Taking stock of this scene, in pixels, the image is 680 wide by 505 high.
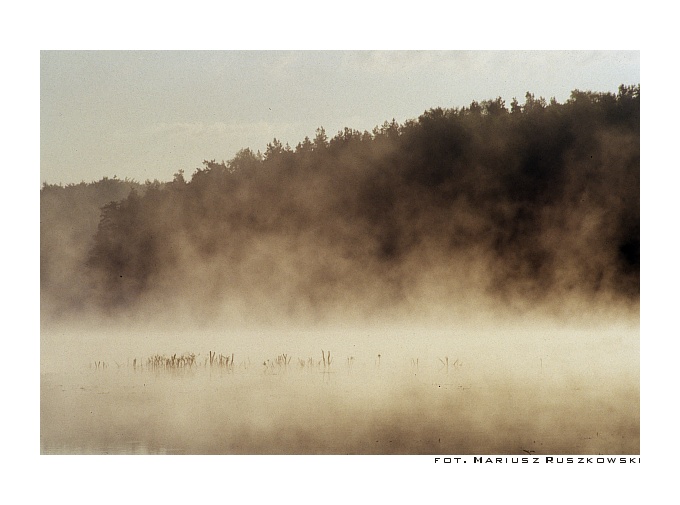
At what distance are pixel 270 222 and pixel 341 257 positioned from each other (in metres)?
0.55

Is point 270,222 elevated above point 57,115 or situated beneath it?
situated beneath

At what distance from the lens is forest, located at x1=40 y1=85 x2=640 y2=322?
4.47 metres

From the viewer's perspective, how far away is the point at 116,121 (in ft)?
14.9

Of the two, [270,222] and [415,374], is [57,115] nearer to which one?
[270,222]

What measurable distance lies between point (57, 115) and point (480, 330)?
3.29 m

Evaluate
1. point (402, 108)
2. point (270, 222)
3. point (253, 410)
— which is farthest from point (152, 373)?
point (402, 108)

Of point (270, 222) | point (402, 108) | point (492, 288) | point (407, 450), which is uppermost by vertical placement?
point (402, 108)

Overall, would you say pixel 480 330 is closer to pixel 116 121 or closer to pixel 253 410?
pixel 253 410

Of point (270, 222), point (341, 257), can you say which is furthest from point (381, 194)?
point (270, 222)

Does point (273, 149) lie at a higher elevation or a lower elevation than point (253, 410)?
higher

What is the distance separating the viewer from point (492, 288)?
4496 mm

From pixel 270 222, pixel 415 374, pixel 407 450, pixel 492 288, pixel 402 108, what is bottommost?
pixel 407 450

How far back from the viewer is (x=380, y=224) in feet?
14.8

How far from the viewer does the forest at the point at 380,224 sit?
176 inches
